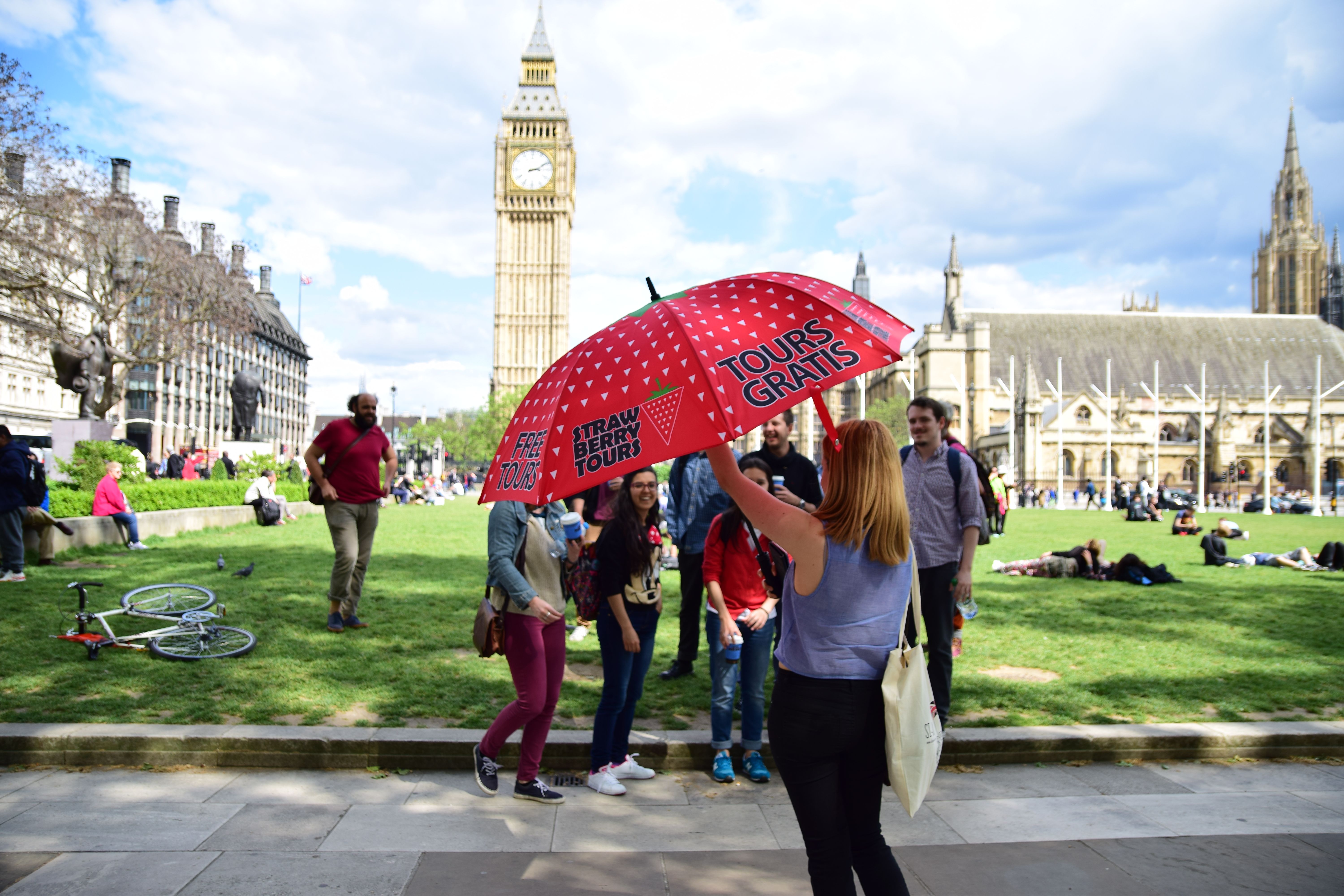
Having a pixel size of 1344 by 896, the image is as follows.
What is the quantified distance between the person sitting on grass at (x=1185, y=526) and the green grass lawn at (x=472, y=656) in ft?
29.1

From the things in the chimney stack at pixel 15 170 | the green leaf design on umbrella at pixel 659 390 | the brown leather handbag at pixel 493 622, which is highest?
the chimney stack at pixel 15 170

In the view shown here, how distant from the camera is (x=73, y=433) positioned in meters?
20.2

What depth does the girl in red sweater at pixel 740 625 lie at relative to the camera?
4.75 m

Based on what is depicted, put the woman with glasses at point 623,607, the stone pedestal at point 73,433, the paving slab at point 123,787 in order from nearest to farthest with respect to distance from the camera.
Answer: the paving slab at point 123,787, the woman with glasses at point 623,607, the stone pedestal at point 73,433

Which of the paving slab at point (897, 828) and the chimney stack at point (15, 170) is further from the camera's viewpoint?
the chimney stack at point (15, 170)

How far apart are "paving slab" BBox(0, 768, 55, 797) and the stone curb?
8 centimetres

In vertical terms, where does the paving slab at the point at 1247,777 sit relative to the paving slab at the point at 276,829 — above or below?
below

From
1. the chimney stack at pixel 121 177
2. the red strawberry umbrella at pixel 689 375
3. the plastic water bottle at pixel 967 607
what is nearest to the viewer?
the red strawberry umbrella at pixel 689 375

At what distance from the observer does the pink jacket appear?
45.6 feet

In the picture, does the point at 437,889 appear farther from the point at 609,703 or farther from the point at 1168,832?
the point at 1168,832

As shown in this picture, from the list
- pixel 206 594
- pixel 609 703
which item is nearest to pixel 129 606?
pixel 206 594

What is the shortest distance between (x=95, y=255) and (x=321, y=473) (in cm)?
2586

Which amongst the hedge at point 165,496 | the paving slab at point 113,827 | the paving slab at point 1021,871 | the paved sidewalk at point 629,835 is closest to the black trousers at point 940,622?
the paved sidewalk at point 629,835

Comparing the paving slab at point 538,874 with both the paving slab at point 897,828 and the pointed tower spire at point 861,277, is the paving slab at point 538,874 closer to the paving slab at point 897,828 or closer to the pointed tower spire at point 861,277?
the paving slab at point 897,828
